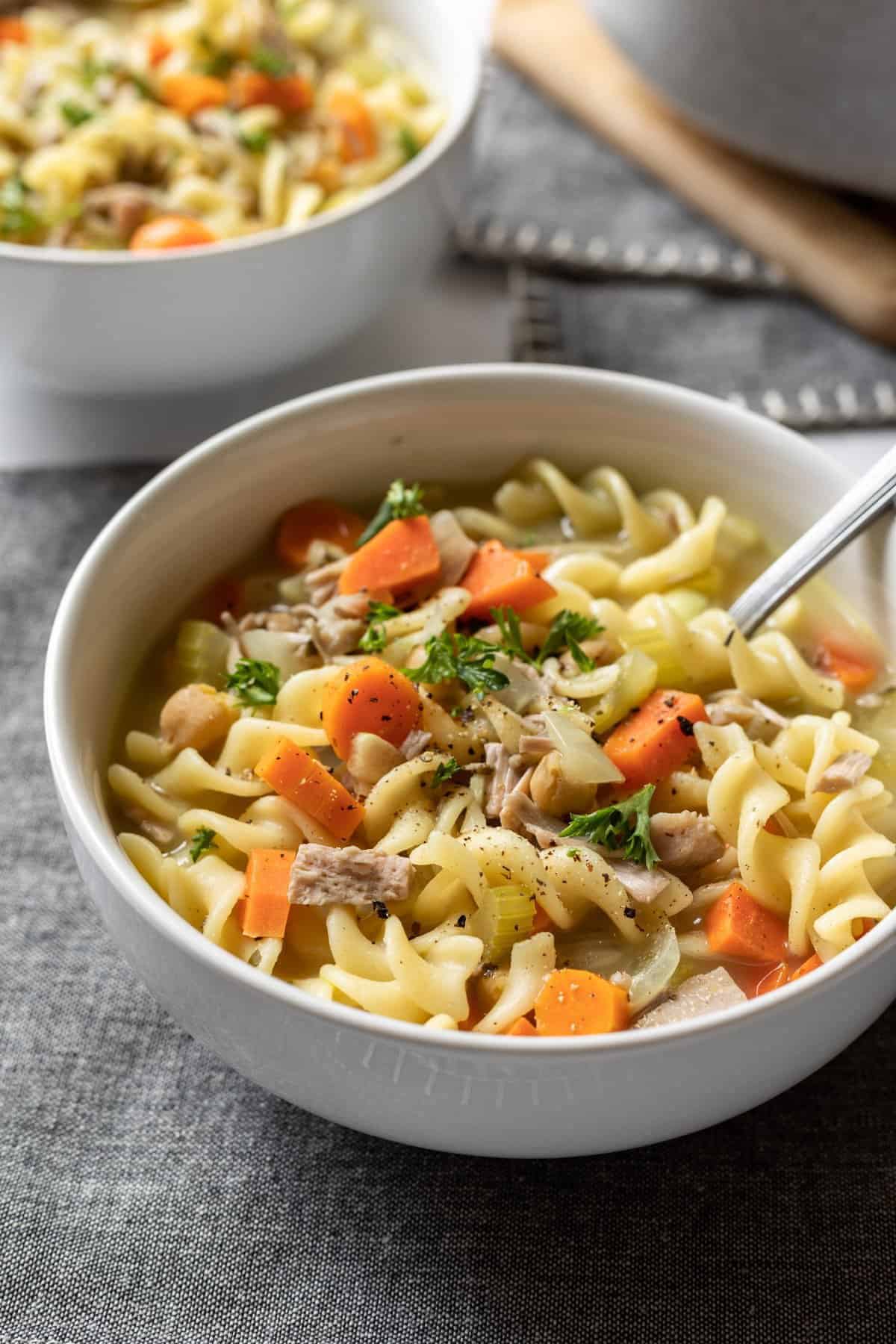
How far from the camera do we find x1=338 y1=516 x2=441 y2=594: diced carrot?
11.1ft

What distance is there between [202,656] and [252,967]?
100 cm

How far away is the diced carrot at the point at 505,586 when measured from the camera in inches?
131

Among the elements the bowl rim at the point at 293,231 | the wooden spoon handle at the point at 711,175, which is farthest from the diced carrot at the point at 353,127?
the wooden spoon handle at the point at 711,175

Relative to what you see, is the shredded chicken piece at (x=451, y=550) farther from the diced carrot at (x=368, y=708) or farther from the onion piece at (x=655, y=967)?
the onion piece at (x=655, y=967)

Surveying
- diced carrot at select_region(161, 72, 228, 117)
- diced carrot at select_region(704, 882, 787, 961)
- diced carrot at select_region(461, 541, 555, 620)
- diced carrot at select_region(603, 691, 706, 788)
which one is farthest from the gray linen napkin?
diced carrot at select_region(704, 882, 787, 961)

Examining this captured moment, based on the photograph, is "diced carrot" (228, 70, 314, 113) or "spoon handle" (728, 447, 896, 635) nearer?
"spoon handle" (728, 447, 896, 635)

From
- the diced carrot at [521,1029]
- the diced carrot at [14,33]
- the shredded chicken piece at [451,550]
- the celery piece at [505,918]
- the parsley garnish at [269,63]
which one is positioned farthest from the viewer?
the diced carrot at [14,33]

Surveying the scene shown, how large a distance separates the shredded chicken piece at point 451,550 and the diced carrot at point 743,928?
1.01 metres

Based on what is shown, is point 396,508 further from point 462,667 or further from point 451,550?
point 462,667

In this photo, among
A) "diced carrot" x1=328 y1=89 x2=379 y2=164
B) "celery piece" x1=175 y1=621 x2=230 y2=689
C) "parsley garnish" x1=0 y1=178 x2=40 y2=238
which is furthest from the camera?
"diced carrot" x1=328 y1=89 x2=379 y2=164

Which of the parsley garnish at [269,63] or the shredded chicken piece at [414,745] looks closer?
the shredded chicken piece at [414,745]

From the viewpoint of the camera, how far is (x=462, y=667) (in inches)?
122

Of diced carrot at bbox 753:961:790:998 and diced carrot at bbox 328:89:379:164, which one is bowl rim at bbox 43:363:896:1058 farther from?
diced carrot at bbox 328:89:379:164

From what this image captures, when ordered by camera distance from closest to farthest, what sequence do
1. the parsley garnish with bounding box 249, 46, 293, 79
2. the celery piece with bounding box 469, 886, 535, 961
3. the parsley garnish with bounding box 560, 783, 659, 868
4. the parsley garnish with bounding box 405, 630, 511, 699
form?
the celery piece with bounding box 469, 886, 535, 961
the parsley garnish with bounding box 560, 783, 659, 868
the parsley garnish with bounding box 405, 630, 511, 699
the parsley garnish with bounding box 249, 46, 293, 79
